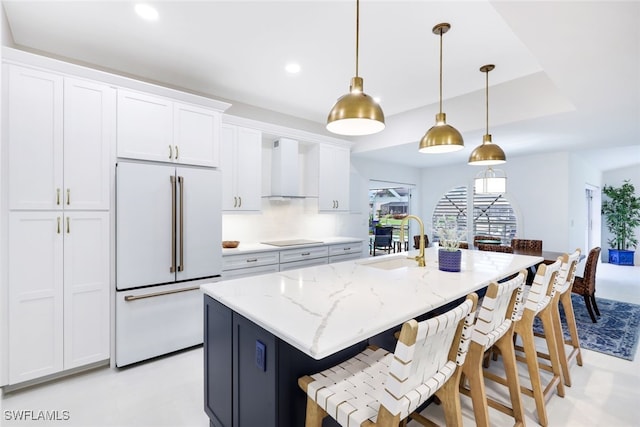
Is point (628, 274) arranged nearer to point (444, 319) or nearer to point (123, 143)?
point (444, 319)

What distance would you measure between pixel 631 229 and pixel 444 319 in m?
9.86

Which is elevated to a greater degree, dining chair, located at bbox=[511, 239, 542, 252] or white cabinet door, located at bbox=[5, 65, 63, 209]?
white cabinet door, located at bbox=[5, 65, 63, 209]

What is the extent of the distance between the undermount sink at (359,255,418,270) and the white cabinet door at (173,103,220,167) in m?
1.88

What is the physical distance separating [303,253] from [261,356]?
8.62 feet

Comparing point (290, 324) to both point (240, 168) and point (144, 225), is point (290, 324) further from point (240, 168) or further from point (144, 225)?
point (240, 168)

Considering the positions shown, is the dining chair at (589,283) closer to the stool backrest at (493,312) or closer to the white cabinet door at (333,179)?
the stool backrest at (493,312)

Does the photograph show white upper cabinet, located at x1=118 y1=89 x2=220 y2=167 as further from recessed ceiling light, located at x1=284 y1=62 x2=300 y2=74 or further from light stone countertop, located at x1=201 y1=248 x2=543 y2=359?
light stone countertop, located at x1=201 y1=248 x2=543 y2=359

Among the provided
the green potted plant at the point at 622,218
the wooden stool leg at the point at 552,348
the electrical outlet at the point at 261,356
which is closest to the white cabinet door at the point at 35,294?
the electrical outlet at the point at 261,356

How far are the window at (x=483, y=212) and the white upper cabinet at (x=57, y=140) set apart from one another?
5.80m

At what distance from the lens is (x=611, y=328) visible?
3.50 m

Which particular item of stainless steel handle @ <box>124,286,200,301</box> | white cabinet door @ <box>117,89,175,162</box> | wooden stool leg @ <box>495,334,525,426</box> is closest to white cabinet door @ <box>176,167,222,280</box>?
stainless steel handle @ <box>124,286,200,301</box>

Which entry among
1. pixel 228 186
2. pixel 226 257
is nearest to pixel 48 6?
pixel 228 186

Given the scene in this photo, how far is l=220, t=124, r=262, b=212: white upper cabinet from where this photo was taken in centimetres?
359

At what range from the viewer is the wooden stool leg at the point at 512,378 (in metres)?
1.82
